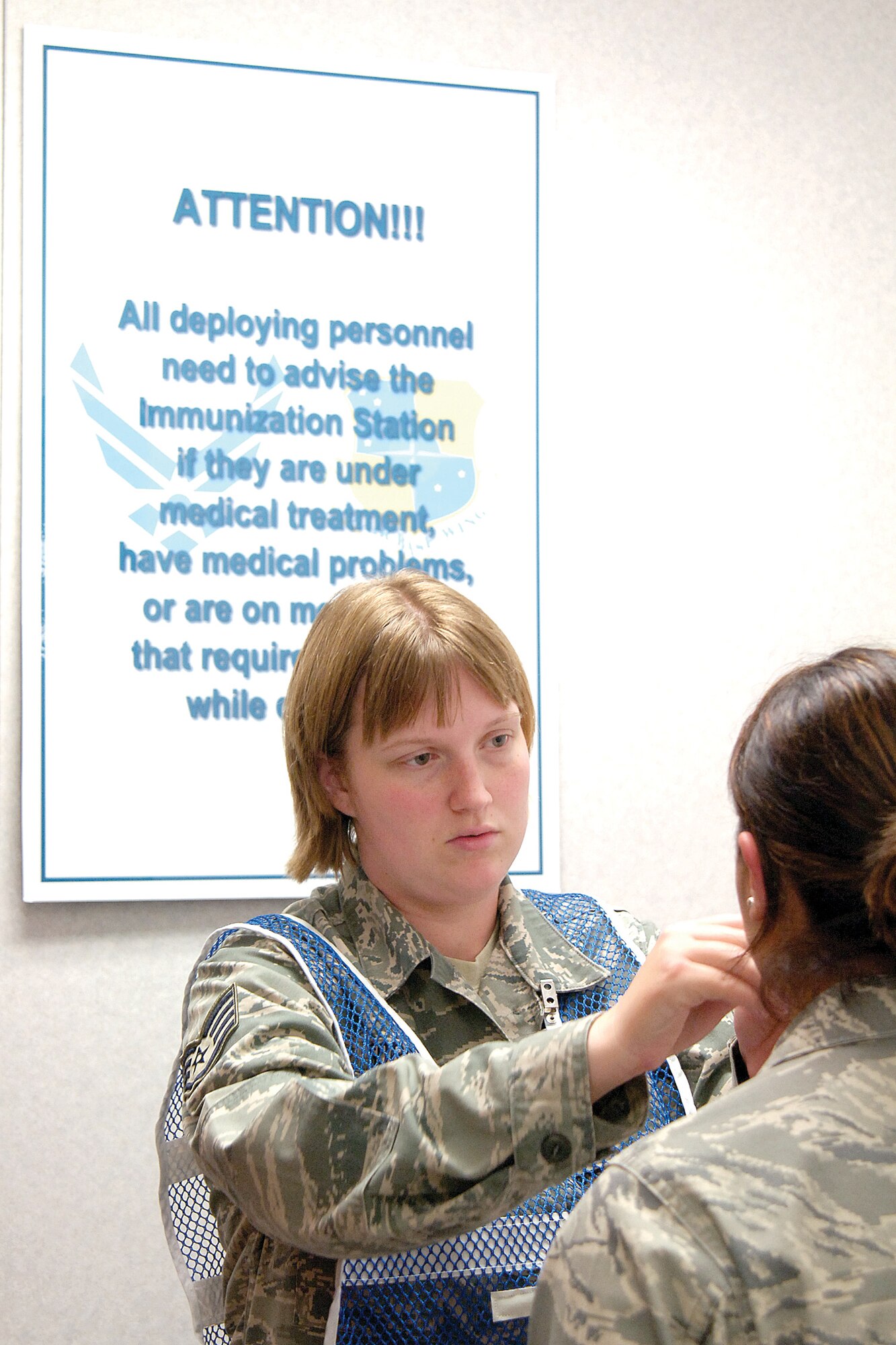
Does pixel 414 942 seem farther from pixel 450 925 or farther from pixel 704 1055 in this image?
pixel 704 1055

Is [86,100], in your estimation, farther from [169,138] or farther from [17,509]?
[17,509]

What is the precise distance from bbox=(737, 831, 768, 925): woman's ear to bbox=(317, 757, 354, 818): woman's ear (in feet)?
1.95

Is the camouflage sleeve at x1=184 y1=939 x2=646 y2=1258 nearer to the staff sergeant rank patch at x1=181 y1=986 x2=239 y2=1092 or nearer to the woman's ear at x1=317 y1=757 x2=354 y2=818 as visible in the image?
the staff sergeant rank patch at x1=181 y1=986 x2=239 y2=1092

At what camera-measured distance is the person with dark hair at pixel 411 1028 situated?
87 cm

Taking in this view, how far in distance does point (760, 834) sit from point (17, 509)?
5.28 ft

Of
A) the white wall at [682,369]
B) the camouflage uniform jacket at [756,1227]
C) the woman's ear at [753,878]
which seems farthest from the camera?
the white wall at [682,369]

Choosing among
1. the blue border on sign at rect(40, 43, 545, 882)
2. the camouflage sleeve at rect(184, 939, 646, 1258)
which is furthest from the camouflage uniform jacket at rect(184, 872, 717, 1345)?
the blue border on sign at rect(40, 43, 545, 882)

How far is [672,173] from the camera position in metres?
2.37

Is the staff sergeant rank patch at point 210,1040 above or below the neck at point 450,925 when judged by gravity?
below

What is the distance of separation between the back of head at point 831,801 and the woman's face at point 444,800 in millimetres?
474

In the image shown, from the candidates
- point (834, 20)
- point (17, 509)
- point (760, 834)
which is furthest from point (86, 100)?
point (760, 834)

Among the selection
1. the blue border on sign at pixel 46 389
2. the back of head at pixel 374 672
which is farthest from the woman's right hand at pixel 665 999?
the blue border on sign at pixel 46 389

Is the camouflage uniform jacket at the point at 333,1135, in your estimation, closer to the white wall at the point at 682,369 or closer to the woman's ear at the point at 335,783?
the woman's ear at the point at 335,783

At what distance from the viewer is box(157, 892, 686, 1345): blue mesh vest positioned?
1063 mm
